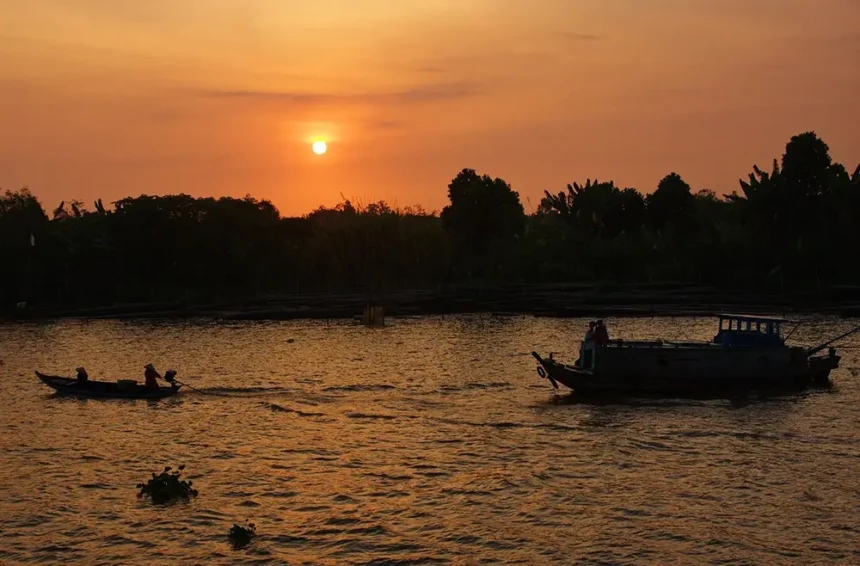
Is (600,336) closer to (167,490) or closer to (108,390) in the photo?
(167,490)

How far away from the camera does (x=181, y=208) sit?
125m

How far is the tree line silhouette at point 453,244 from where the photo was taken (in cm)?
11006

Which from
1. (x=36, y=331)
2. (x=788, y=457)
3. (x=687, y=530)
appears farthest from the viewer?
(x=36, y=331)

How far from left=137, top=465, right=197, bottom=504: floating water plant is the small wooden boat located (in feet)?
56.7

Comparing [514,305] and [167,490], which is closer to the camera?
[167,490]

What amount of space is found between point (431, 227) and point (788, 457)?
111 m

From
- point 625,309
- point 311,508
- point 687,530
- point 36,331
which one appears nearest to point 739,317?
point 687,530

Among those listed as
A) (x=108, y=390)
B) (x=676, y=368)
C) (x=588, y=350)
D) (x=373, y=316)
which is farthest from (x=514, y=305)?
(x=108, y=390)

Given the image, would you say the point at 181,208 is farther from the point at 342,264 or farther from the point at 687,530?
the point at 687,530

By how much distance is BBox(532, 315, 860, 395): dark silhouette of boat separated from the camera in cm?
4194

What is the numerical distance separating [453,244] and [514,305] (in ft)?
110

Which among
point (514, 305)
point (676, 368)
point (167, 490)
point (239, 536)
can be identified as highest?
point (514, 305)

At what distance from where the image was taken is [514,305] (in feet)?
343

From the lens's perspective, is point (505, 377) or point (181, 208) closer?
point (505, 377)
